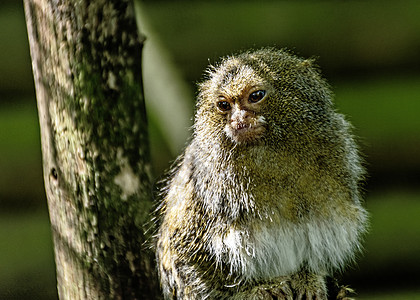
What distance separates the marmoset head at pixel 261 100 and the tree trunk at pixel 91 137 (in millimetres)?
329

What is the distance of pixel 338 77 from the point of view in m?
3.92

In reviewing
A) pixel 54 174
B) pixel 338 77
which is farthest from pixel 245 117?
pixel 338 77

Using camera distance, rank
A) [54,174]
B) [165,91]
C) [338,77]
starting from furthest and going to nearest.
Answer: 1. [338,77]
2. [165,91]
3. [54,174]

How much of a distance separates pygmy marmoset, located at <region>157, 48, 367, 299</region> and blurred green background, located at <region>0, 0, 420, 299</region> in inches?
50.9

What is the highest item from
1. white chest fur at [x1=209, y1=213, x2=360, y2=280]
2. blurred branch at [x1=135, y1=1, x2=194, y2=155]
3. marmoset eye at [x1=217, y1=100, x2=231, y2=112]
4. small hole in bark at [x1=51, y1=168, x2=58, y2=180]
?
blurred branch at [x1=135, y1=1, x2=194, y2=155]

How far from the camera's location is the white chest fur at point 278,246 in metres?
2.43

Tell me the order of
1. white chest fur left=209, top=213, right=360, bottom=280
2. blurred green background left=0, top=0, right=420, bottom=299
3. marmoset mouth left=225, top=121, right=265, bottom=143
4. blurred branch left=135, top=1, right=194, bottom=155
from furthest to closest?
blurred green background left=0, top=0, right=420, bottom=299
blurred branch left=135, top=1, right=194, bottom=155
white chest fur left=209, top=213, right=360, bottom=280
marmoset mouth left=225, top=121, right=265, bottom=143

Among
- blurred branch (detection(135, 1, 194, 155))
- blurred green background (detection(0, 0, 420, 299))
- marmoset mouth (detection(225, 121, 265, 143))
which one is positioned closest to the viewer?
marmoset mouth (detection(225, 121, 265, 143))

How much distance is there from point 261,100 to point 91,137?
67 cm

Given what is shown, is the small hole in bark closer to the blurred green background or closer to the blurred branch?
the blurred branch

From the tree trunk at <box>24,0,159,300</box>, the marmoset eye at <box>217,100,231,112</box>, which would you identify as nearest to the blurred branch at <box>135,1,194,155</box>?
the tree trunk at <box>24,0,159,300</box>

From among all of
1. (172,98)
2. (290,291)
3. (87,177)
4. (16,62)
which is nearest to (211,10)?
(172,98)

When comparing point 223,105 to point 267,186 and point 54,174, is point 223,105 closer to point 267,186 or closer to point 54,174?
point 267,186

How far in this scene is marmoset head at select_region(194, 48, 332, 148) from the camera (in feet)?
7.72
